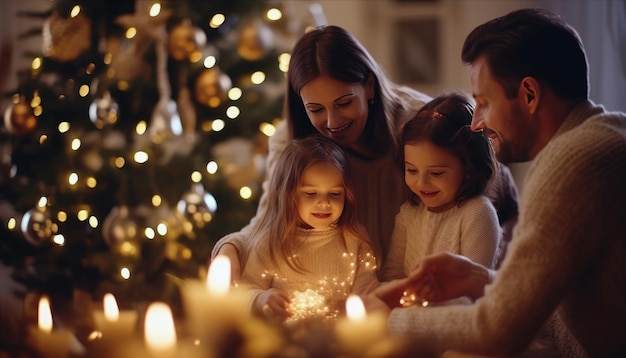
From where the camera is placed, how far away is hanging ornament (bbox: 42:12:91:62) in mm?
2939

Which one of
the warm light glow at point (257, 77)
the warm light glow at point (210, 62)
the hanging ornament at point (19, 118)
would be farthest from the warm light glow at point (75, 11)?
the warm light glow at point (257, 77)

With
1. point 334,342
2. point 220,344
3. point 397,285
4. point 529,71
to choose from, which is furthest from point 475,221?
point 220,344

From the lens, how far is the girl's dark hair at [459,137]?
5.87 feet

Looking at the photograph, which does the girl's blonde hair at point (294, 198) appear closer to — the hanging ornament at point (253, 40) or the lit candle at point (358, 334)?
the lit candle at point (358, 334)

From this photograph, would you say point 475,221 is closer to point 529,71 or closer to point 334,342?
point 529,71

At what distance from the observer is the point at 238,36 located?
3.01 metres

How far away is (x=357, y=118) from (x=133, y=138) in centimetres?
150

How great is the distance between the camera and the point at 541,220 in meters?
1.31

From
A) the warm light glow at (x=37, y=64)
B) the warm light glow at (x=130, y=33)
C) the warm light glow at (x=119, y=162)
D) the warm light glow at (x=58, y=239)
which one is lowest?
the warm light glow at (x=58, y=239)

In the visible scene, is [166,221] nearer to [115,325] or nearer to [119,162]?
[119,162]

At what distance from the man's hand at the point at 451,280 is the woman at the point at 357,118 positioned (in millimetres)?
390

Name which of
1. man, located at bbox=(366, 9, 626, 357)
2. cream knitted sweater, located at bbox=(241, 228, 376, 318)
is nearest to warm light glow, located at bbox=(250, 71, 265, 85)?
cream knitted sweater, located at bbox=(241, 228, 376, 318)

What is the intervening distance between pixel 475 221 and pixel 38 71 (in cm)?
217

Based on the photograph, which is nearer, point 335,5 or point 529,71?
point 529,71
